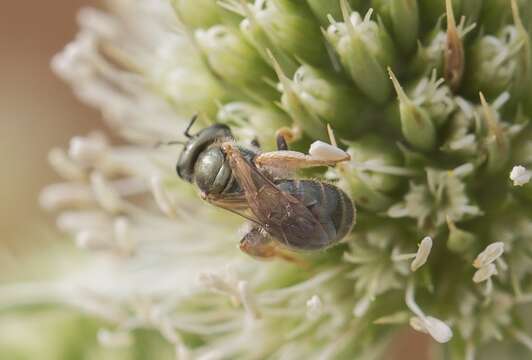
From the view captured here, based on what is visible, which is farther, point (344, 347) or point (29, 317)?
point (29, 317)

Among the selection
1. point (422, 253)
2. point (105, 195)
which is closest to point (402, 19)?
point (422, 253)

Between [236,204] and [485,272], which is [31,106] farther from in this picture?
[485,272]

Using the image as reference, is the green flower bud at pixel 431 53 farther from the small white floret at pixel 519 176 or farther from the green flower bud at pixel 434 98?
the small white floret at pixel 519 176

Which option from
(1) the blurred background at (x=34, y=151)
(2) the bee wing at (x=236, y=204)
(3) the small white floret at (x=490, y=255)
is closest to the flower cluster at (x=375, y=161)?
(3) the small white floret at (x=490, y=255)

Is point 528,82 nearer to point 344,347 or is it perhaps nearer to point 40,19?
point 344,347

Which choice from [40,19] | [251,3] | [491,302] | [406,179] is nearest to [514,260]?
[491,302]
